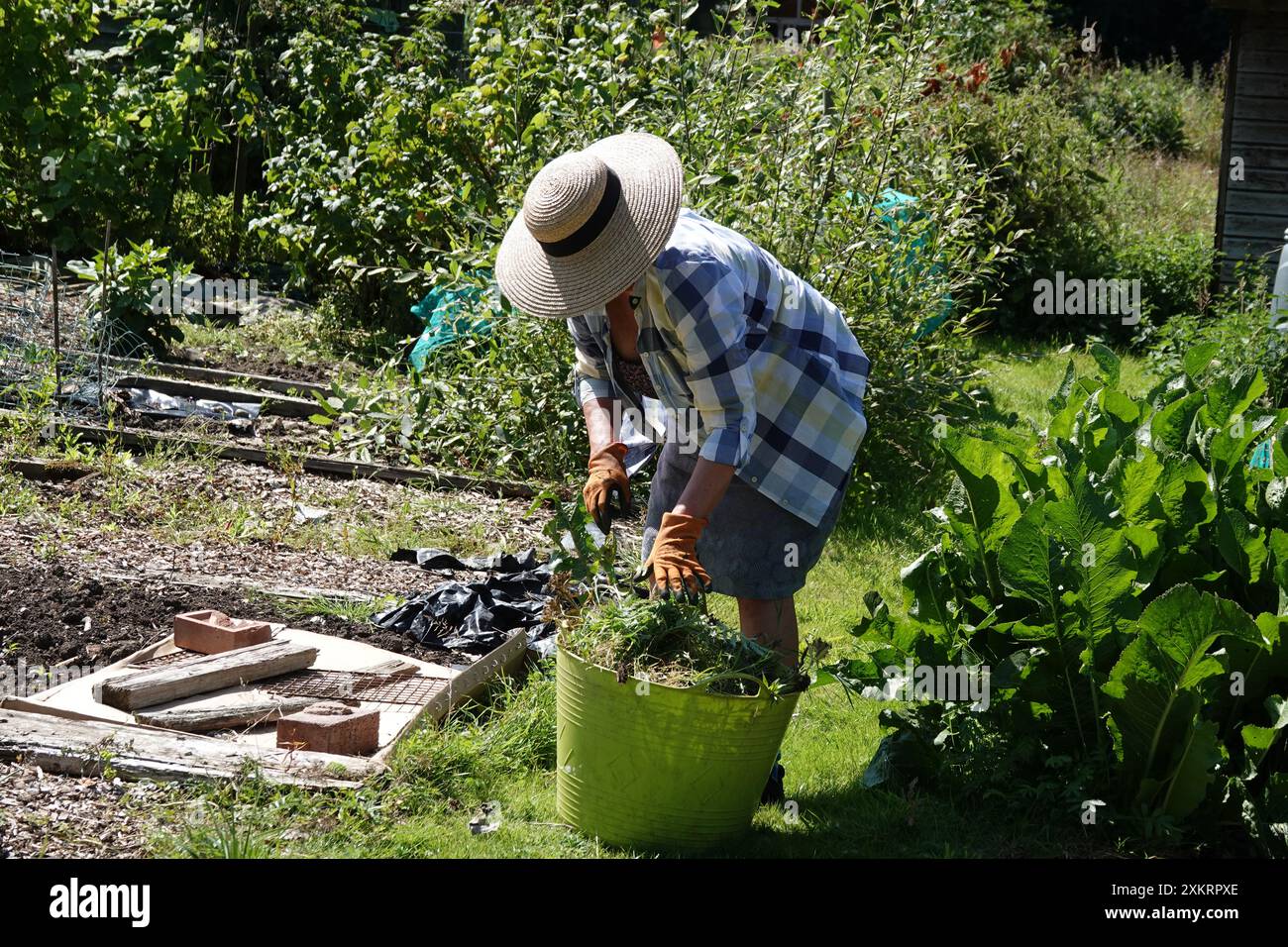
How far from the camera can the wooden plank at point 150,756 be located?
3.26 metres

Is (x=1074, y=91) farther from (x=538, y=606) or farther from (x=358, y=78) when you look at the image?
(x=538, y=606)

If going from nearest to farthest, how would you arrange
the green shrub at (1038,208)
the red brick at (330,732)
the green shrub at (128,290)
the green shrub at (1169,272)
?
the red brick at (330,732)
the green shrub at (128,290)
the green shrub at (1169,272)
the green shrub at (1038,208)

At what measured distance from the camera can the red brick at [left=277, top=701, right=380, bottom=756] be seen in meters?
3.49

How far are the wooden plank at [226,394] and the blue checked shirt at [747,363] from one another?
12.8ft

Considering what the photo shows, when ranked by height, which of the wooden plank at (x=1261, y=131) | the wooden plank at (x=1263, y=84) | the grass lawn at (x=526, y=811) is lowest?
the grass lawn at (x=526, y=811)

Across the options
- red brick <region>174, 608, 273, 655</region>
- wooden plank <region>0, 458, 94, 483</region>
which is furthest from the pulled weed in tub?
wooden plank <region>0, 458, 94, 483</region>

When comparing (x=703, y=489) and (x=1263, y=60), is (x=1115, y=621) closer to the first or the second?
(x=703, y=489)

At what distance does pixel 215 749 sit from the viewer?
3.38 meters

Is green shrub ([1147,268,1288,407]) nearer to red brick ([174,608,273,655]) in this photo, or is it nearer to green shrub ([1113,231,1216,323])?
green shrub ([1113,231,1216,323])

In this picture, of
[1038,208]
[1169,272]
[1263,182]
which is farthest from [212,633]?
[1263,182]

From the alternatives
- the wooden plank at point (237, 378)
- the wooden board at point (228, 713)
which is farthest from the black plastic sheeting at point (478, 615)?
the wooden plank at point (237, 378)

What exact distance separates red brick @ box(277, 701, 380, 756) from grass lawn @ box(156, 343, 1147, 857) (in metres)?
0.14

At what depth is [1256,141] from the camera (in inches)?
373

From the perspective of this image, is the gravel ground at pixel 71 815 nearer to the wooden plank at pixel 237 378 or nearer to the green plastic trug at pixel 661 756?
the green plastic trug at pixel 661 756
